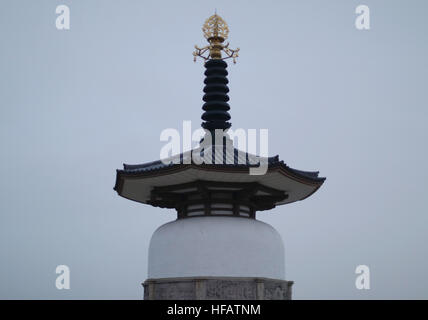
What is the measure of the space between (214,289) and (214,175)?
136 inches

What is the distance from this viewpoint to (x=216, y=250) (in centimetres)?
1966

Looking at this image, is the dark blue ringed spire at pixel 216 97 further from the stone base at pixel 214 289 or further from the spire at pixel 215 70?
the stone base at pixel 214 289

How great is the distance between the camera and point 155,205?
2250 centimetres

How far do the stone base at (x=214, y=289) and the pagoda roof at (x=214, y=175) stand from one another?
311 cm

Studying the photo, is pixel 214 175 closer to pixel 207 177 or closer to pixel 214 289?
pixel 207 177

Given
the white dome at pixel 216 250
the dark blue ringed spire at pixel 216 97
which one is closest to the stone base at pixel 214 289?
the white dome at pixel 216 250

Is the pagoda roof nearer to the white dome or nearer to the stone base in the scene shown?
the white dome

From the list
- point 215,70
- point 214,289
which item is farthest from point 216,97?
point 214,289

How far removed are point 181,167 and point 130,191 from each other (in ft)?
13.1

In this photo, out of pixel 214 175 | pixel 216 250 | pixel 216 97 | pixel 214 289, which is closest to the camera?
pixel 214 289

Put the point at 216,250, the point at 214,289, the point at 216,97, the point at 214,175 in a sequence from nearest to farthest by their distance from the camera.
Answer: the point at 214,289
the point at 214,175
the point at 216,250
the point at 216,97

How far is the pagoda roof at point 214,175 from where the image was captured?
62.6ft
